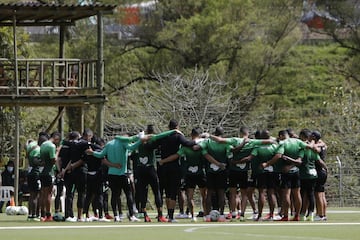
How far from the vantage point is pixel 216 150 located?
25531 millimetres

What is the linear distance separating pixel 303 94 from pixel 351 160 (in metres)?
24.0

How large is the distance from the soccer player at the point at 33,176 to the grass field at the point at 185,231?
1821 millimetres

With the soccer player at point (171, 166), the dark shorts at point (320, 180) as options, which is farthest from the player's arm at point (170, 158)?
the dark shorts at point (320, 180)

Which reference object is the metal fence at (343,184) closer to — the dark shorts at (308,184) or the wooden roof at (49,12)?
the wooden roof at (49,12)

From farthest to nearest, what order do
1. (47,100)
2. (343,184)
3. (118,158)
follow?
(343,184) < (47,100) < (118,158)

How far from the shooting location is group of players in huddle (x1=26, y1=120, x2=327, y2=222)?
25016 millimetres

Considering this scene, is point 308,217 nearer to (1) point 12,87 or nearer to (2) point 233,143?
(2) point 233,143

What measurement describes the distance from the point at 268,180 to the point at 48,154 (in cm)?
497

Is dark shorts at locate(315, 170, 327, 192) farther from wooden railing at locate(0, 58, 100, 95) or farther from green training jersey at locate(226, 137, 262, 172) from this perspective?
wooden railing at locate(0, 58, 100, 95)

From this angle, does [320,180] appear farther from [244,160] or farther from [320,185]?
[244,160]

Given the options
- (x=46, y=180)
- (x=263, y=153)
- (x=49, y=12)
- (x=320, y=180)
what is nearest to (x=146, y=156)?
(x=263, y=153)

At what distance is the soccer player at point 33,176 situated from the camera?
26.6 metres

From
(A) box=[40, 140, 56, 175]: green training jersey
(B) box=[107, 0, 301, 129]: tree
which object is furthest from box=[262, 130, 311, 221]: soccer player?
(B) box=[107, 0, 301, 129]: tree

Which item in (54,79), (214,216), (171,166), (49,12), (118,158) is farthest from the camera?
(54,79)
